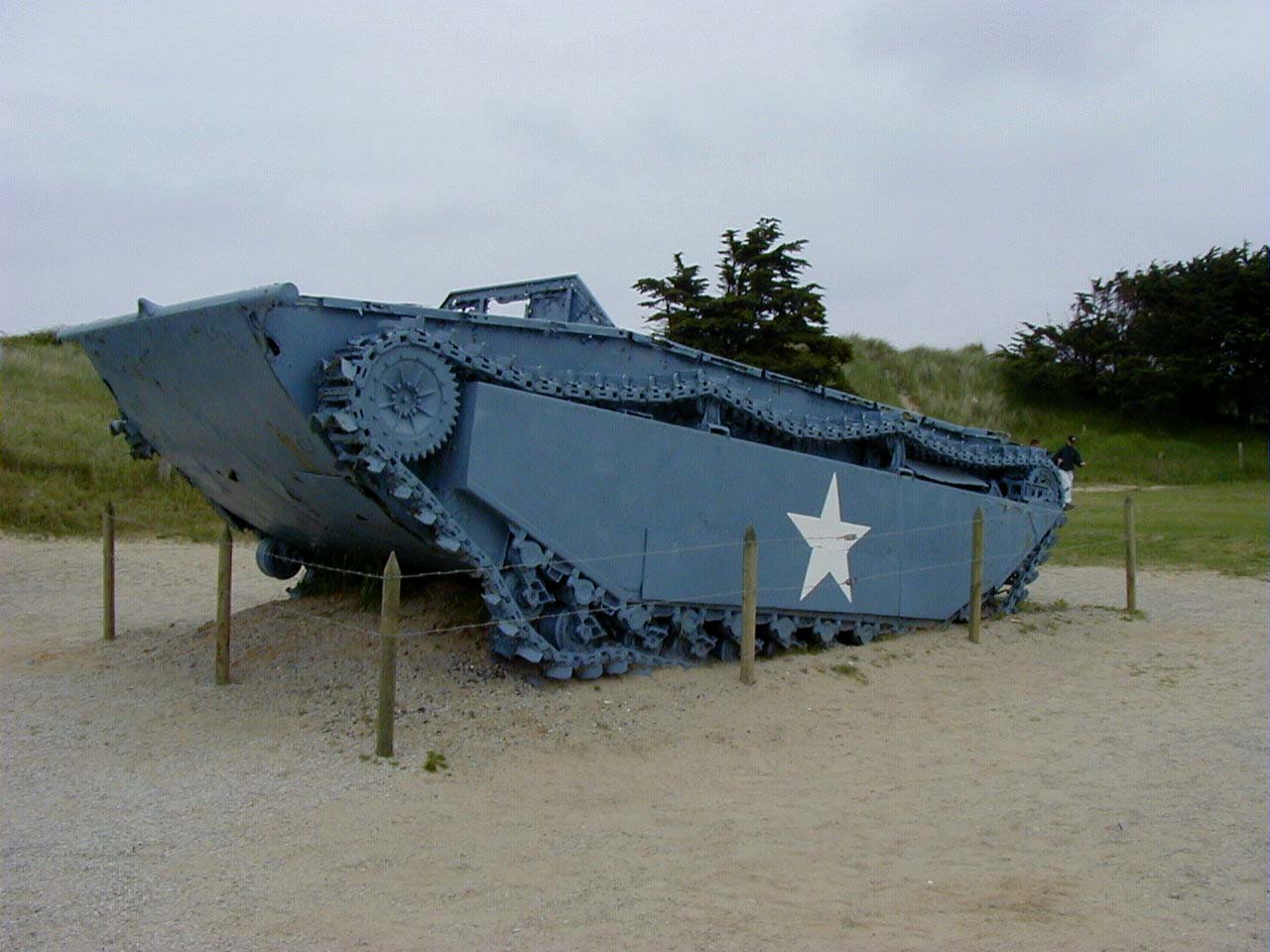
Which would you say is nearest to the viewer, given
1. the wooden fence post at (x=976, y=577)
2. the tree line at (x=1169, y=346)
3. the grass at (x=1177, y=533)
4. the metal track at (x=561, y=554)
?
the metal track at (x=561, y=554)

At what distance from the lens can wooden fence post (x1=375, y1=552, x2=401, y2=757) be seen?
699cm

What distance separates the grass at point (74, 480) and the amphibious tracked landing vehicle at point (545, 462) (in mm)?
10121

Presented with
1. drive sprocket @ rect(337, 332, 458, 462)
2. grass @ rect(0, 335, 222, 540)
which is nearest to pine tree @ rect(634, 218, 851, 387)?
grass @ rect(0, 335, 222, 540)

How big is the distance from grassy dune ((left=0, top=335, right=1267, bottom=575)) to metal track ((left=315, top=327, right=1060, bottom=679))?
8.71m

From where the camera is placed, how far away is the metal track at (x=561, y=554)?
739 centimetres

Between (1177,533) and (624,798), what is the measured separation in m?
15.5

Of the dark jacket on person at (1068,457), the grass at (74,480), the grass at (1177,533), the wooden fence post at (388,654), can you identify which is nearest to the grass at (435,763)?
the wooden fence post at (388,654)

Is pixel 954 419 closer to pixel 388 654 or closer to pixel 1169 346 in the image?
pixel 1169 346

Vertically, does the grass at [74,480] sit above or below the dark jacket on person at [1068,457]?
below

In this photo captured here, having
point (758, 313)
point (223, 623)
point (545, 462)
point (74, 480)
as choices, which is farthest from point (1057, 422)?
point (223, 623)

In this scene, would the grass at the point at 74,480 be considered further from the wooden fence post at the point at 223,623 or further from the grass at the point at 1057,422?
the grass at the point at 1057,422

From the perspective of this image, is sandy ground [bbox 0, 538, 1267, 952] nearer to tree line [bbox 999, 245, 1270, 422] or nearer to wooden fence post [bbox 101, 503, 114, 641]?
wooden fence post [bbox 101, 503, 114, 641]

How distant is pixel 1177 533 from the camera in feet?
64.5

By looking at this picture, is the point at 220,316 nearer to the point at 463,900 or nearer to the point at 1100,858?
the point at 463,900
